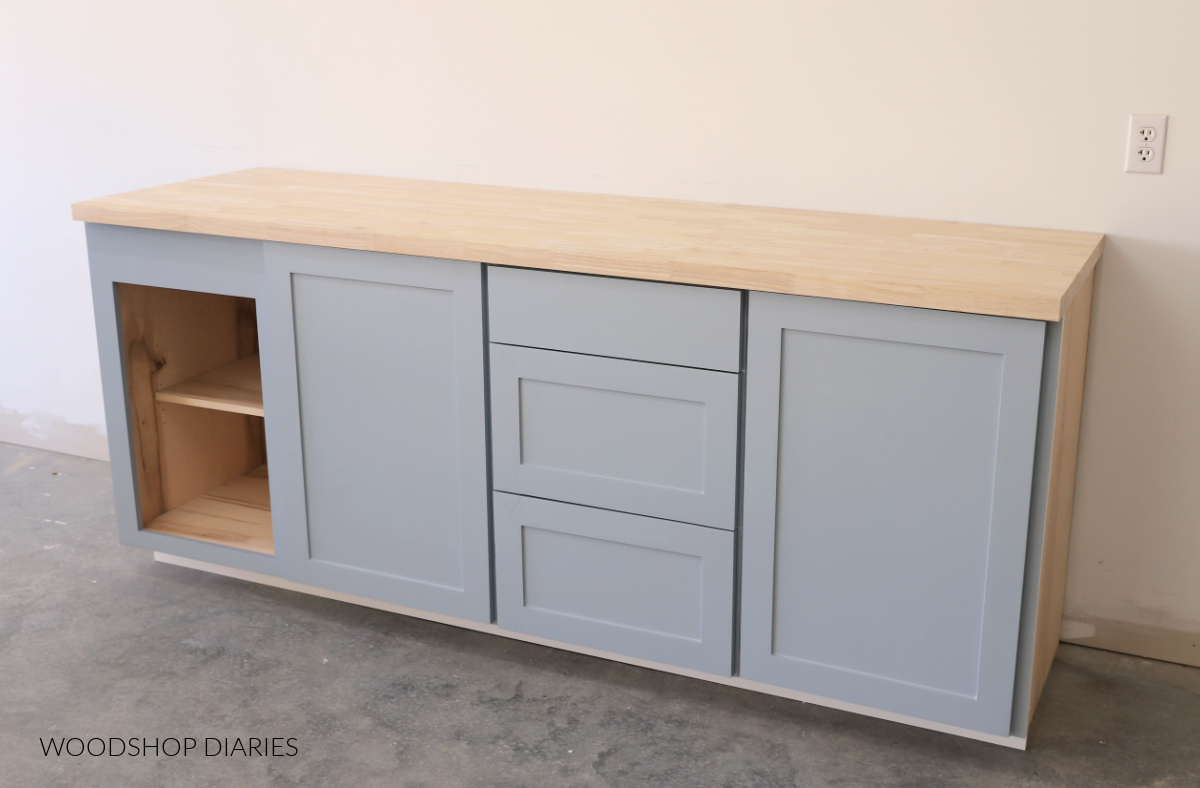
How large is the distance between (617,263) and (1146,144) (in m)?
0.96

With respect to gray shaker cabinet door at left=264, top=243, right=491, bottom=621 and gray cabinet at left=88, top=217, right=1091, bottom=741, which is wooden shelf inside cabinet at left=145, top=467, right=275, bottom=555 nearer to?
gray cabinet at left=88, top=217, right=1091, bottom=741

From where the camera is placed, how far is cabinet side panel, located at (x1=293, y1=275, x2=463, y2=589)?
205cm

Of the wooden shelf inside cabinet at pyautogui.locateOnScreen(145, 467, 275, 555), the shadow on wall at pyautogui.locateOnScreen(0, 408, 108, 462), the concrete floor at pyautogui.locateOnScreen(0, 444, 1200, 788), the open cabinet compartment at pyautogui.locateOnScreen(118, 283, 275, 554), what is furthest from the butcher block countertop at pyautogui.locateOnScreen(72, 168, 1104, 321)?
the shadow on wall at pyautogui.locateOnScreen(0, 408, 108, 462)

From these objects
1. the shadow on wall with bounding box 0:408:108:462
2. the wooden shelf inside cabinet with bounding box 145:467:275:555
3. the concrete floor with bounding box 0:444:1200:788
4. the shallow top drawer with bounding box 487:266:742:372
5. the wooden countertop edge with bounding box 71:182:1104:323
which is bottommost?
the concrete floor with bounding box 0:444:1200:788

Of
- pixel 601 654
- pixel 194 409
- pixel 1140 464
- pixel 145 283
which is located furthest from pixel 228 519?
pixel 1140 464

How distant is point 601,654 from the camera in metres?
2.10

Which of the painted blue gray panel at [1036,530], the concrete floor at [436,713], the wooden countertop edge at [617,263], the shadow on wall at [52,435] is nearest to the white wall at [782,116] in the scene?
the wooden countertop edge at [617,263]

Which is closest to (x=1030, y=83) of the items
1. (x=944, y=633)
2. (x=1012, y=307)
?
(x=1012, y=307)

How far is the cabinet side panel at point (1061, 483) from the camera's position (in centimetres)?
175

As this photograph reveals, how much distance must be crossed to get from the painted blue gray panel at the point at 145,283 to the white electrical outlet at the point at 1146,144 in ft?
5.22

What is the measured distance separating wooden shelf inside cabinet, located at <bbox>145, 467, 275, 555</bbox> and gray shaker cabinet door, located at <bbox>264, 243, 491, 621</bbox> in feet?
0.57

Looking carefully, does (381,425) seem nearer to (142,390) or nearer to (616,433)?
(616,433)

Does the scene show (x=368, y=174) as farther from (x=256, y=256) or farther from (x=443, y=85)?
(x=256, y=256)

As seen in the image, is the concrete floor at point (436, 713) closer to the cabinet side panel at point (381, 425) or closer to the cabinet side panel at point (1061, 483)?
the cabinet side panel at point (1061, 483)
